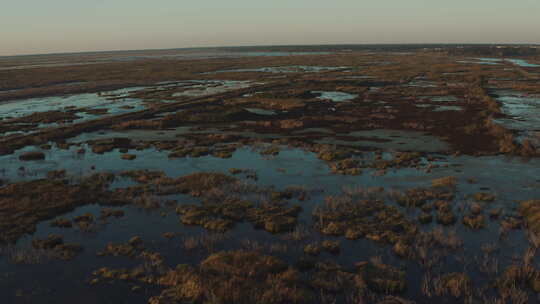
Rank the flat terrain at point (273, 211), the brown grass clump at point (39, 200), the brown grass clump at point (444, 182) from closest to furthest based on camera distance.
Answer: the flat terrain at point (273, 211)
the brown grass clump at point (39, 200)
the brown grass clump at point (444, 182)

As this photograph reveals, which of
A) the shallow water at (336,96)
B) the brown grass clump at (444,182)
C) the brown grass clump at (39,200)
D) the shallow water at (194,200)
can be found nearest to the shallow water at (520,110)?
the shallow water at (194,200)

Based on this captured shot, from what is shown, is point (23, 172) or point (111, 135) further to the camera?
point (111, 135)

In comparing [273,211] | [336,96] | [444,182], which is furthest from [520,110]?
[273,211]

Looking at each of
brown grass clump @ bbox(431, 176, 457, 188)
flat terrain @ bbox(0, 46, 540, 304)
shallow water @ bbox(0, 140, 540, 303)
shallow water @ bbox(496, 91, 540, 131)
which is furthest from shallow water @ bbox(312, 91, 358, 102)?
brown grass clump @ bbox(431, 176, 457, 188)

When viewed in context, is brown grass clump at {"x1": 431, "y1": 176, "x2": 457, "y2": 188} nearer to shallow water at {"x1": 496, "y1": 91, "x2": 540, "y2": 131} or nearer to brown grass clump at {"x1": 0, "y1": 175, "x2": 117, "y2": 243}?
brown grass clump at {"x1": 0, "y1": 175, "x2": 117, "y2": 243}

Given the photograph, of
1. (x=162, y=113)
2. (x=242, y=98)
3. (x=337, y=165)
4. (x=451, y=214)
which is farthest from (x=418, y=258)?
(x=242, y=98)

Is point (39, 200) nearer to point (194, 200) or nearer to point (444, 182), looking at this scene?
point (194, 200)

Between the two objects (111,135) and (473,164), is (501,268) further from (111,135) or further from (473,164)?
(111,135)

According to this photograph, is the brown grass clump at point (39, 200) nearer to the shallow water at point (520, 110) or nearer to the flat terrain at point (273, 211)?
the flat terrain at point (273, 211)
